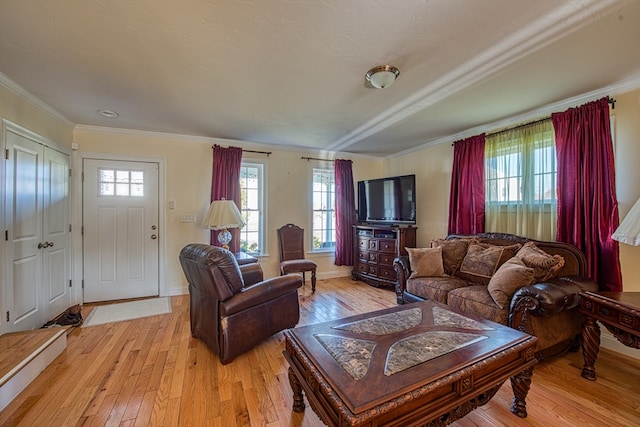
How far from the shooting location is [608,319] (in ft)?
6.20

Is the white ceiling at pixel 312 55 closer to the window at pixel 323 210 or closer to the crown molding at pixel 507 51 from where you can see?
the crown molding at pixel 507 51

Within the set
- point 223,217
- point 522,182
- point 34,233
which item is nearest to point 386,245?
point 522,182

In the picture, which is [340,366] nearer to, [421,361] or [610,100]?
[421,361]

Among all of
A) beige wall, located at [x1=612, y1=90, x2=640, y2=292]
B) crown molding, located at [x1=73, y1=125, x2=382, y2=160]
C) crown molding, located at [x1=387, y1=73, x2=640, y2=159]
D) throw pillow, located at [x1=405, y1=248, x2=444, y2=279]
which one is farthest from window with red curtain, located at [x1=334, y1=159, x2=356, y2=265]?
beige wall, located at [x1=612, y1=90, x2=640, y2=292]

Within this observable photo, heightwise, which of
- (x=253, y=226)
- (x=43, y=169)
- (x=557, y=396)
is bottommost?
(x=557, y=396)

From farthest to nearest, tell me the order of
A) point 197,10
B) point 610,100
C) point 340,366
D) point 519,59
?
1. point 610,100
2. point 519,59
3. point 197,10
4. point 340,366

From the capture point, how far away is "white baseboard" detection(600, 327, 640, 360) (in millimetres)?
2273

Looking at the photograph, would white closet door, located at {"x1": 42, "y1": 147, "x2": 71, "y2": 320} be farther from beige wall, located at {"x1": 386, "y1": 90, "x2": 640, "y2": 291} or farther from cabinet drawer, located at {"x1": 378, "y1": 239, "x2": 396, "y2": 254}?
beige wall, located at {"x1": 386, "y1": 90, "x2": 640, "y2": 291}

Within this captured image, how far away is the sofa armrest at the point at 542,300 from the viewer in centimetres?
196

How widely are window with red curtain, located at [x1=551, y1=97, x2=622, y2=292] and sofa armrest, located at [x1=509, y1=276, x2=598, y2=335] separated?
47 cm

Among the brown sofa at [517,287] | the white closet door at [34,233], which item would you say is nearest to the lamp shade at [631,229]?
the brown sofa at [517,287]

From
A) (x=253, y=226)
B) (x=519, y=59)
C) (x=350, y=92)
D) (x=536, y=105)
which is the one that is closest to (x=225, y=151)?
(x=253, y=226)

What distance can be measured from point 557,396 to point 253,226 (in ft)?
13.2

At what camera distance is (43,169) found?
289 centimetres
